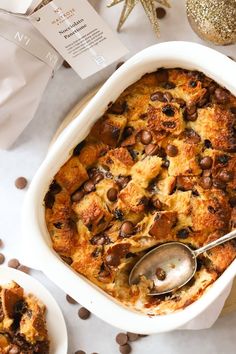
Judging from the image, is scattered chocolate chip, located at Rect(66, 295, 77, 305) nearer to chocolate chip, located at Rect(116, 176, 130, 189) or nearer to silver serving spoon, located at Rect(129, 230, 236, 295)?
silver serving spoon, located at Rect(129, 230, 236, 295)

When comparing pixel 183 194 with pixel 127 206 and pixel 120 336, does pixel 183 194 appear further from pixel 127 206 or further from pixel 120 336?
pixel 120 336

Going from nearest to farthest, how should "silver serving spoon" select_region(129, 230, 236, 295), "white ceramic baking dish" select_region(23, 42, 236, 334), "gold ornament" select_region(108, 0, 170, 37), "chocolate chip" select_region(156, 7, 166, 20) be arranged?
1. "white ceramic baking dish" select_region(23, 42, 236, 334)
2. "silver serving spoon" select_region(129, 230, 236, 295)
3. "gold ornament" select_region(108, 0, 170, 37)
4. "chocolate chip" select_region(156, 7, 166, 20)

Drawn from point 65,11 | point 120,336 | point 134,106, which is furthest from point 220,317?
point 65,11

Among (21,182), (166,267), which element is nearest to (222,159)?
(166,267)

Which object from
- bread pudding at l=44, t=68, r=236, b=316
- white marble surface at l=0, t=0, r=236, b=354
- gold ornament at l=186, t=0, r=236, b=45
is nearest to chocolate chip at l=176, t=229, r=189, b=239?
bread pudding at l=44, t=68, r=236, b=316

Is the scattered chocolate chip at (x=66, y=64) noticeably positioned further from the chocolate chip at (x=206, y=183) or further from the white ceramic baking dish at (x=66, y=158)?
the chocolate chip at (x=206, y=183)

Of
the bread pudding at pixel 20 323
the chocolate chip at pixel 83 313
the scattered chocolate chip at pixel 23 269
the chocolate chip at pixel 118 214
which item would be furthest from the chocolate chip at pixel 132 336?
the chocolate chip at pixel 118 214
